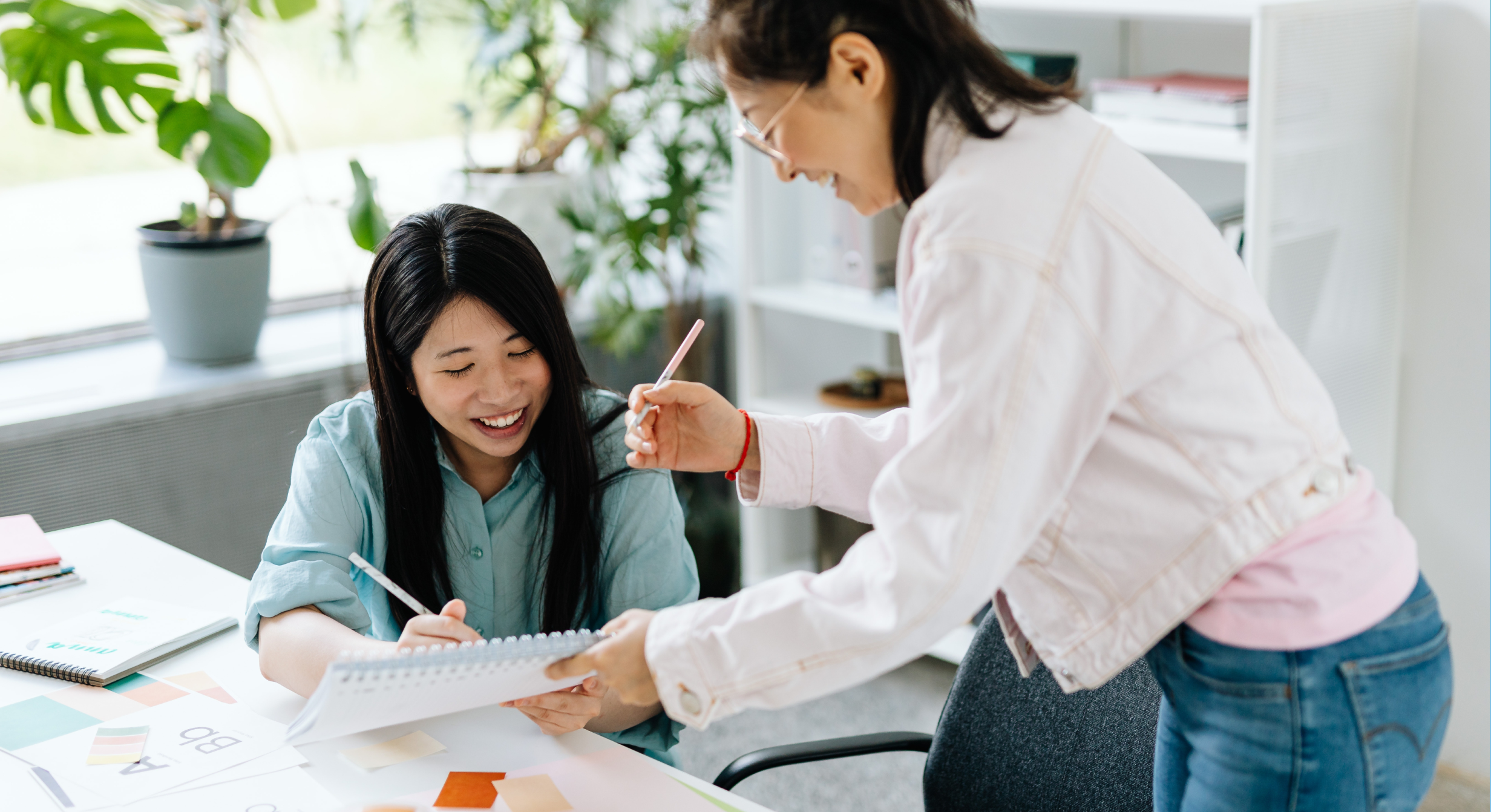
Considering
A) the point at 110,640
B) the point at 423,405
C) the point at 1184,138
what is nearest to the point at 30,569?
the point at 110,640

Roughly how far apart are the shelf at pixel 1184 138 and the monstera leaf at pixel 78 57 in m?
1.76

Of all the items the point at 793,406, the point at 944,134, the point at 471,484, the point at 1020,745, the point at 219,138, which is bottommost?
the point at 793,406

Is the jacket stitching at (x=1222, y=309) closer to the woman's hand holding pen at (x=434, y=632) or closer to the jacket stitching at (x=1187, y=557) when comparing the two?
the jacket stitching at (x=1187, y=557)

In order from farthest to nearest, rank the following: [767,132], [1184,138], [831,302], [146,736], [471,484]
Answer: [831,302], [1184,138], [471,484], [146,736], [767,132]

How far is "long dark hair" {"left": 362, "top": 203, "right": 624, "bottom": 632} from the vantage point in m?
1.47

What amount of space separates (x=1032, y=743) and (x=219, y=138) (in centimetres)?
188

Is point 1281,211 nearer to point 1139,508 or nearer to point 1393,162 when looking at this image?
point 1393,162

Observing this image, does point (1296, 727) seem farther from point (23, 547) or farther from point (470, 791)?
point (23, 547)

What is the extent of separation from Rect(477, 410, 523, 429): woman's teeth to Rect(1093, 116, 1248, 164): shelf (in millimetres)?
1157

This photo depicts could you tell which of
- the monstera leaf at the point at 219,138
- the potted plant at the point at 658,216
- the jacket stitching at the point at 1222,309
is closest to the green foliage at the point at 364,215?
the monstera leaf at the point at 219,138

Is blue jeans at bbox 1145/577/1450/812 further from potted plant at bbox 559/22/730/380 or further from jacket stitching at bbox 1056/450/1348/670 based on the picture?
potted plant at bbox 559/22/730/380

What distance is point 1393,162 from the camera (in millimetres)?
2256

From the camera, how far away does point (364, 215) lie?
8.25 feet

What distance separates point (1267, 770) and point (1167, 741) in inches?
5.5
